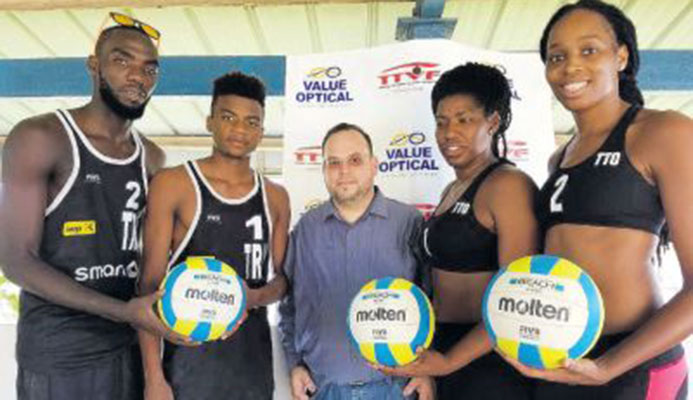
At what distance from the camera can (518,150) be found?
9.48 feet

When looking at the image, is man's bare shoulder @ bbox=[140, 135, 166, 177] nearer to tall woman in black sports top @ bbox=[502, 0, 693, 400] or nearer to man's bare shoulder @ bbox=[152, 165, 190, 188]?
man's bare shoulder @ bbox=[152, 165, 190, 188]

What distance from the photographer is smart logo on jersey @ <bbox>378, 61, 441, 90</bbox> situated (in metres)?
2.84

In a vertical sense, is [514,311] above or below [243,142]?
below

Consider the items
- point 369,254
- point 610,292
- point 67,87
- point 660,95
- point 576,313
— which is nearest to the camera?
point 576,313

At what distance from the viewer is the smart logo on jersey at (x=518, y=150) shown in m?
2.88

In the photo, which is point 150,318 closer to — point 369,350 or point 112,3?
point 369,350

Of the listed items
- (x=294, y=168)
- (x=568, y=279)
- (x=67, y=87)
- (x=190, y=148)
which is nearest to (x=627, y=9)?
(x=294, y=168)

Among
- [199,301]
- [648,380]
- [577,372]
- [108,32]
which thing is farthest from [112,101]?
[648,380]

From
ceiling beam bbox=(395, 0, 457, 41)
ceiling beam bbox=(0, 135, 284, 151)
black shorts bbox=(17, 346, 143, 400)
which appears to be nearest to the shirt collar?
black shorts bbox=(17, 346, 143, 400)

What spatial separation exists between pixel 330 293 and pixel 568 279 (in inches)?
36.9

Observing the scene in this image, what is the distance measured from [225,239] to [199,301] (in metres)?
0.41

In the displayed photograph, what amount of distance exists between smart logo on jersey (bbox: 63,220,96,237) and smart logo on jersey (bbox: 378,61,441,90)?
157cm

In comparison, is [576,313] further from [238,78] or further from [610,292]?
[238,78]

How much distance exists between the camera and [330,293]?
2.09m
